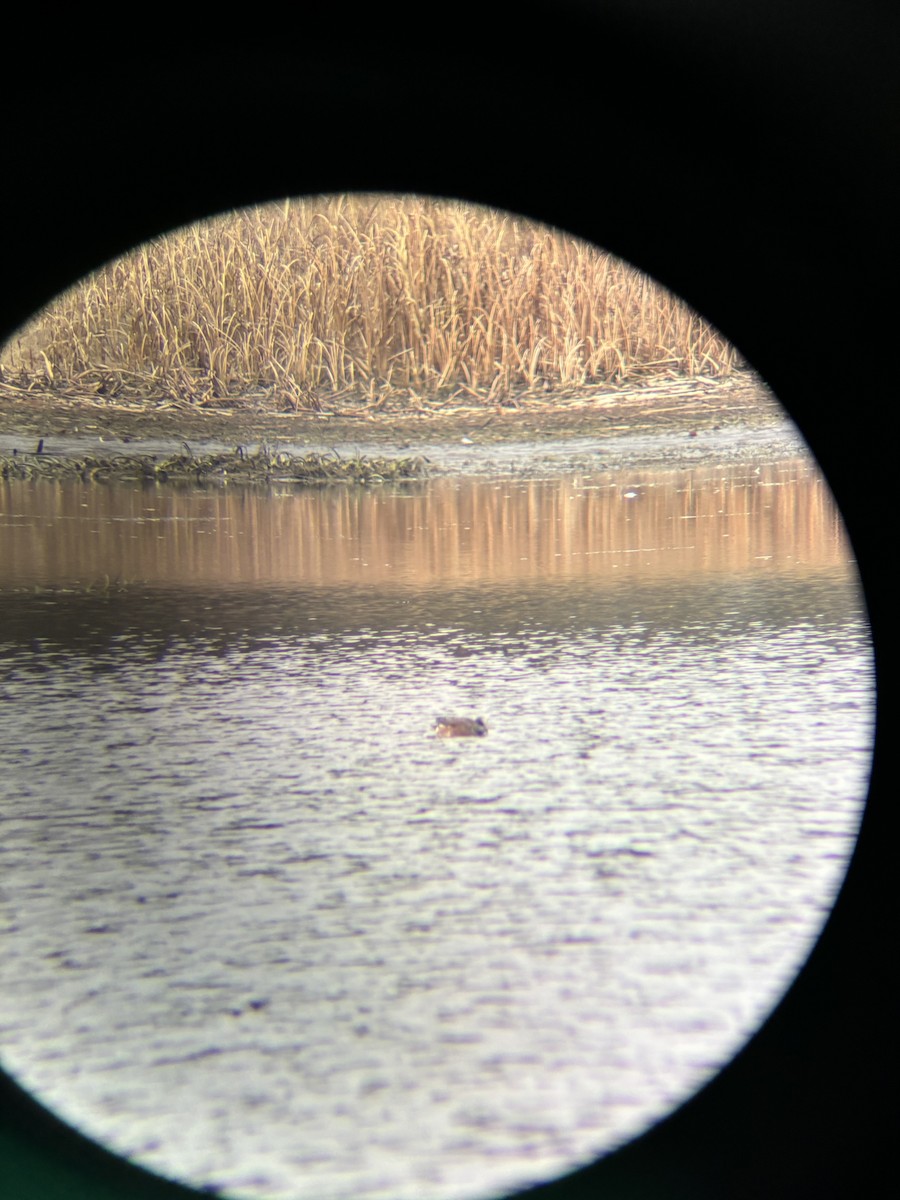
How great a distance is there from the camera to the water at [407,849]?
97cm

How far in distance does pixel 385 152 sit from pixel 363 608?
1.51m

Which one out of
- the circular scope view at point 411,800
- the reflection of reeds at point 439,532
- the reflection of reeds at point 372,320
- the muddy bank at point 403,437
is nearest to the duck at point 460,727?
the circular scope view at point 411,800

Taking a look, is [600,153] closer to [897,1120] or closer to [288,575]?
[897,1120]

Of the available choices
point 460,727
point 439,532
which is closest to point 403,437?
point 439,532

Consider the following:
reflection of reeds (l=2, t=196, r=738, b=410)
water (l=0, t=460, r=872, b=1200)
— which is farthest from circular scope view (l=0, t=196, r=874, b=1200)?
reflection of reeds (l=2, t=196, r=738, b=410)

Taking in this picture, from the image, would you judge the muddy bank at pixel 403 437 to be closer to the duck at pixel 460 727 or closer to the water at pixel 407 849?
the water at pixel 407 849

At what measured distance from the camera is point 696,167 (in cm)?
81

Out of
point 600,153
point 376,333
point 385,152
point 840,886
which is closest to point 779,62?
point 600,153

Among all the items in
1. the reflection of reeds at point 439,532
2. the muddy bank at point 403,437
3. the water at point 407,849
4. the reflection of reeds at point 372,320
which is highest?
the reflection of reeds at point 372,320

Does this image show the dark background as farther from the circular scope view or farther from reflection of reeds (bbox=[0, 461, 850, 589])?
reflection of reeds (bbox=[0, 461, 850, 589])

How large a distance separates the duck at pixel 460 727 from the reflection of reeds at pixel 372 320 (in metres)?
2.84

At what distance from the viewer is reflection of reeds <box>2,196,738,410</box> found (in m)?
4.64

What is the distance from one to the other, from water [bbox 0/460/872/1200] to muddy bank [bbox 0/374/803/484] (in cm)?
146

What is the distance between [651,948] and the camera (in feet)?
3.81
